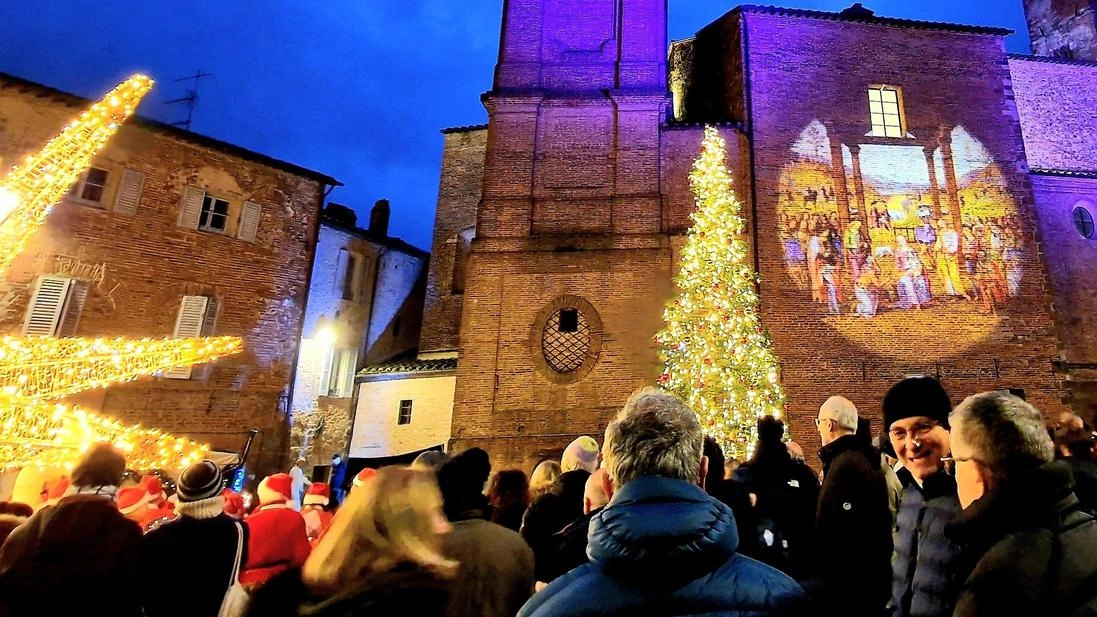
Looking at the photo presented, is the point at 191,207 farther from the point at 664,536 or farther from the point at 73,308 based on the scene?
the point at 664,536

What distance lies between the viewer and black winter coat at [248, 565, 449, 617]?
1831mm

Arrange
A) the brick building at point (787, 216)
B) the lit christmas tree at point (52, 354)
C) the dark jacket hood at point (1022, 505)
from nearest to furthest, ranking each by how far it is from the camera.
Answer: the dark jacket hood at point (1022, 505) < the lit christmas tree at point (52, 354) < the brick building at point (787, 216)

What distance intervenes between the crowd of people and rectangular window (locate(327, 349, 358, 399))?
48.2 feet

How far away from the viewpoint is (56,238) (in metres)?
14.6

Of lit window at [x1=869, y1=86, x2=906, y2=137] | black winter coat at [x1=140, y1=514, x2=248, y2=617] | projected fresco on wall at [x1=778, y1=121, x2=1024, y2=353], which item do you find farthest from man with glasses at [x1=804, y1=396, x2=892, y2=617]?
lit window at [x1=869, y1=86, x2=906, y2=137]

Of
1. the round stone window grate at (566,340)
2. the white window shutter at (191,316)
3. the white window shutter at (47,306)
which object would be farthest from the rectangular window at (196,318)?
the round stone window grate at (566,340)

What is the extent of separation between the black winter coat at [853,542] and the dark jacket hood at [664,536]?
1.80 metres

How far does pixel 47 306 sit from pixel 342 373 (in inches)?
294

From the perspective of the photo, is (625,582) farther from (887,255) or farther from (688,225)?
(887,255)

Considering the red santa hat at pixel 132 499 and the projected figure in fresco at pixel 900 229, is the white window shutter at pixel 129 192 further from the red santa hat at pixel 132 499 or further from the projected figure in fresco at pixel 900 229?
the projected figure in fresco at pixel 900 229

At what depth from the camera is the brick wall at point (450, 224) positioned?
20.3 m

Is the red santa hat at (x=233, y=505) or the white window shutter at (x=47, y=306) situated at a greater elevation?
the white window shutter at (x=47, y=306)

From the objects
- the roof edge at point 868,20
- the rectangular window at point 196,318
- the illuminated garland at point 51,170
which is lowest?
the rectangular window at point 196,318

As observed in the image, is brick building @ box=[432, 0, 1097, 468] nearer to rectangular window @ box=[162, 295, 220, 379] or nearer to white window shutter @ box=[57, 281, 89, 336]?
rectangular window @ box=[162, 295, 220, 379]
